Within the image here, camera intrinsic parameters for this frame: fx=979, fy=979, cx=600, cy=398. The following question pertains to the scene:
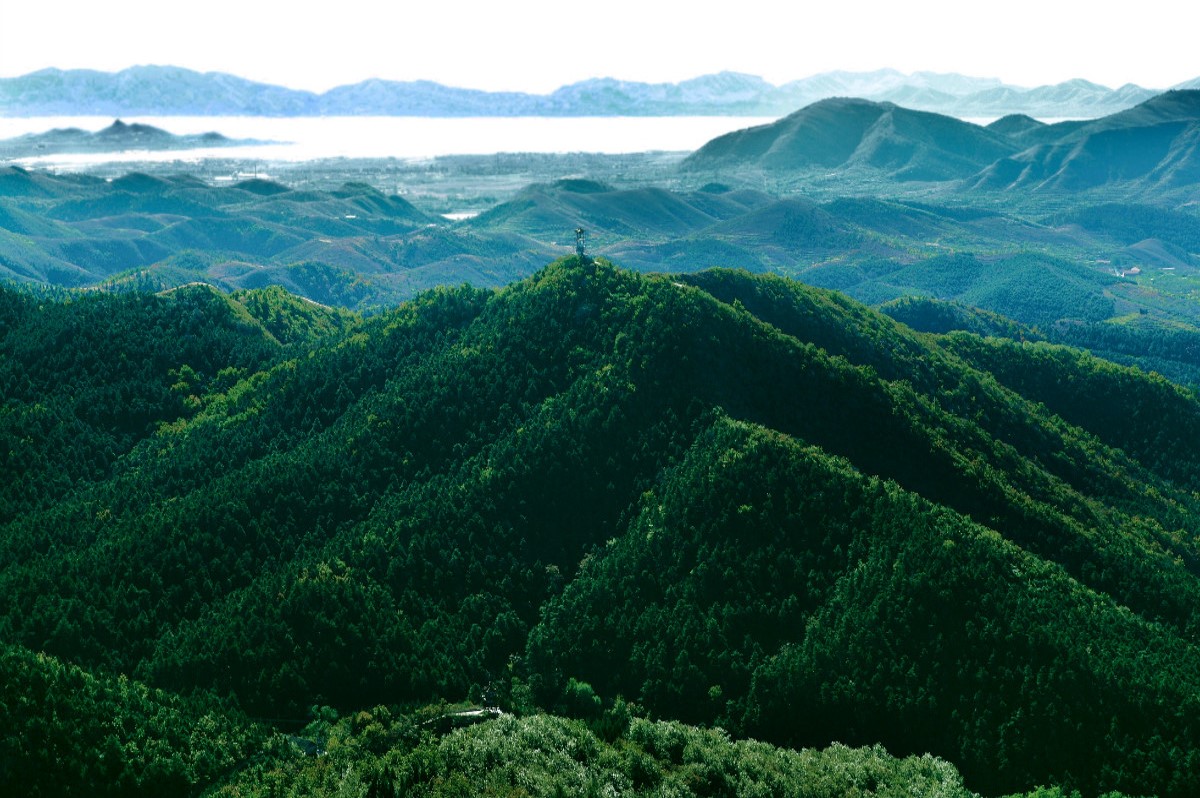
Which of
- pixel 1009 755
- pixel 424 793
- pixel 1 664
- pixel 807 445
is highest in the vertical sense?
pixel 807 445

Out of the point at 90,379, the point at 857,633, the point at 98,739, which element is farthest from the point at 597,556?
the point at 90,379

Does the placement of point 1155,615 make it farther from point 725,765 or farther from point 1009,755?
point 725,765

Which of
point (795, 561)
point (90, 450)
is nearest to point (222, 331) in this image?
point (90, 450)

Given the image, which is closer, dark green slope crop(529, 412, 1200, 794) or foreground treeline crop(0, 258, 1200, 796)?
foreground treeline crop(0, 258, 1200, 796)

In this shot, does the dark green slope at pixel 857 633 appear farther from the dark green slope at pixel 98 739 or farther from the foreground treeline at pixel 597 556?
the dark green slope at pixel 98 739

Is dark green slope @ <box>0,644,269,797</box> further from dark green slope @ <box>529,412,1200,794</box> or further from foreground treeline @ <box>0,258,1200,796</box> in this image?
dark green slope @ <box>529,412,1200,794</box>

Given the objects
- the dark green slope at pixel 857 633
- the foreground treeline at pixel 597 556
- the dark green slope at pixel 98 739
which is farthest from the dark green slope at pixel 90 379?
the dark green slope at pixel 857 633

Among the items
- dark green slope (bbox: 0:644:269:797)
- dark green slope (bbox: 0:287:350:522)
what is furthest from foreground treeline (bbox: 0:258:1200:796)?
dark green slope (bbox: 0:287:350:522)

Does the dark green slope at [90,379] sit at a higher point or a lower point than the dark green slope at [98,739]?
higher
